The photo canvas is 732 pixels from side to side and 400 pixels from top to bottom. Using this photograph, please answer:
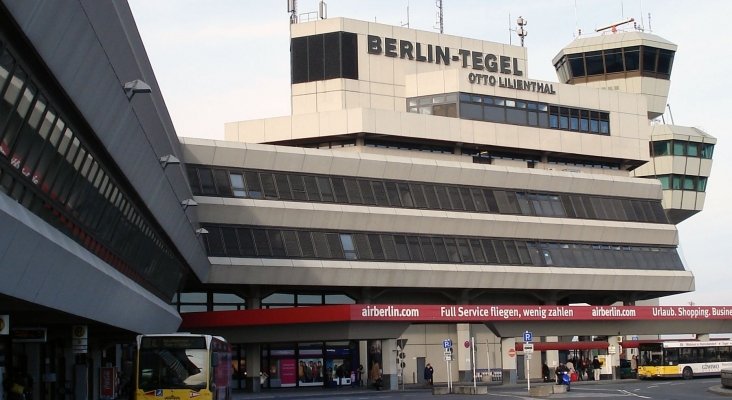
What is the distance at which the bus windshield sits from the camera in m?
30.6

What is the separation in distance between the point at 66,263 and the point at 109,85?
393 centimetres

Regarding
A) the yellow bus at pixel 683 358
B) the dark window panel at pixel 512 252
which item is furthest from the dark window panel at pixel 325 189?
the yellow bus at pixel 683 358

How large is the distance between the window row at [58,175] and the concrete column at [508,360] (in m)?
35.4

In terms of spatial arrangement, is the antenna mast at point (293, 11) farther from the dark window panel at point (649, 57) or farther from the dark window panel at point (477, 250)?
the dark window panel at point (649, 57)

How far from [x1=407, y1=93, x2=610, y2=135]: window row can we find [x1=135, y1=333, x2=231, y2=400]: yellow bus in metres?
40.5

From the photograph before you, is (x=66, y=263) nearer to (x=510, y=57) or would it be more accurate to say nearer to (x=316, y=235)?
(x=316, y=235)

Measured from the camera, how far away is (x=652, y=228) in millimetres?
74438

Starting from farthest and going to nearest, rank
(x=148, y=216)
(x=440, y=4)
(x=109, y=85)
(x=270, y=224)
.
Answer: (x=440, y=4)
(x=270, y=224)
(x=148, y=216)
(x=109, y=85)

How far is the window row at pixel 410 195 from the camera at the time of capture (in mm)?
60656

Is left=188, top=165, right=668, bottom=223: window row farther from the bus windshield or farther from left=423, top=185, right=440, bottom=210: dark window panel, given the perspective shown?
the bus windshield

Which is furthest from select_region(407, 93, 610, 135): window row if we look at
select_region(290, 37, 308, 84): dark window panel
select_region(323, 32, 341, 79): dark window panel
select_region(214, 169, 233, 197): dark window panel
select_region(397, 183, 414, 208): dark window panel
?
select_region(214, 169, 233, 197): dark window panel

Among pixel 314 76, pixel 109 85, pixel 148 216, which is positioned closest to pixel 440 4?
pixel 314 76

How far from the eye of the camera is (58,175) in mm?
21312

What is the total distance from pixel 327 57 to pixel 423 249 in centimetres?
1312
